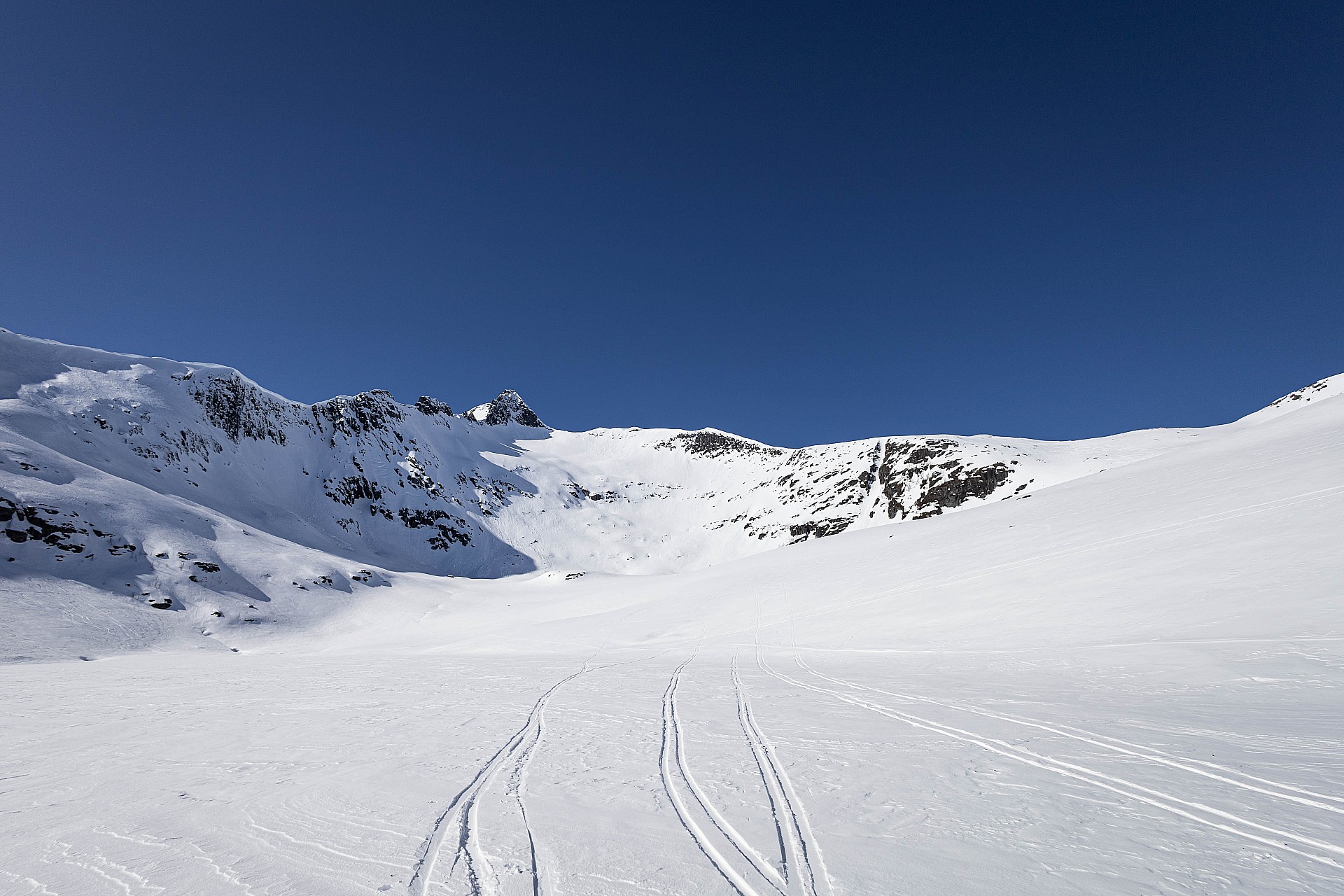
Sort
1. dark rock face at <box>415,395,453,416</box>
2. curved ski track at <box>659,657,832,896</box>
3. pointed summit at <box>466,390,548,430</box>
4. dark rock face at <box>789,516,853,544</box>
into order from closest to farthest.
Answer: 1. curved ski track at <box>659,657,832,896</box>
2. dark rock face at <box>789,516,853,544</box>
3. dark rock face at <box>415,395,453,416</box>
4. pointed summit at <box>466,390,548,430</box>

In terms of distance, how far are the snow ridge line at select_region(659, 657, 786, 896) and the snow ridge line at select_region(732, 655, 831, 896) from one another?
171 millimetres

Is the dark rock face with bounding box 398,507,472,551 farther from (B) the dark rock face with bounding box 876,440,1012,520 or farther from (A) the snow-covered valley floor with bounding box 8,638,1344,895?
(A) the snow-covered valley floor with bounding box 8,638,1344,895

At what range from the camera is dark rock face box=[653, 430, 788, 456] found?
458 ft

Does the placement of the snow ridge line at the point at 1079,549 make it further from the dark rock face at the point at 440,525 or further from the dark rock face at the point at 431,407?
the dark rock face at the point at 431,407

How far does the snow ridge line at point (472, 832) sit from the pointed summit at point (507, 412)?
16421 cm

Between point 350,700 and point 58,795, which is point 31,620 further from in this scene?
point 58,795

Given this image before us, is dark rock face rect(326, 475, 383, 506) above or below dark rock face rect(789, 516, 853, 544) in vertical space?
above

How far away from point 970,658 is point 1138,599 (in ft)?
17.7

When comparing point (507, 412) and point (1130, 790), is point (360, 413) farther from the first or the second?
point (1130, 790)

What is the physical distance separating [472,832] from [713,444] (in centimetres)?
14042

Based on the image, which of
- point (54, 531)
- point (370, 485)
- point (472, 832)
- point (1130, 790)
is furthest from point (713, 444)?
point (472, 832)

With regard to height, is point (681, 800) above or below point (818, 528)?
below

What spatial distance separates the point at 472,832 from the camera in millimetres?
4062

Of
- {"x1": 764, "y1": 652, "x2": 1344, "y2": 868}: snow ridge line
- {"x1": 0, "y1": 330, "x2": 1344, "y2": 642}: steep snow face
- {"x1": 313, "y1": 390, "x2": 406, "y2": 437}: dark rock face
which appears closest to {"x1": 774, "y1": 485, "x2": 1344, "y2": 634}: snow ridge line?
{"x1": 764, "y1": 652, "x2": 1344, "y2": 868}: snow ridge line
